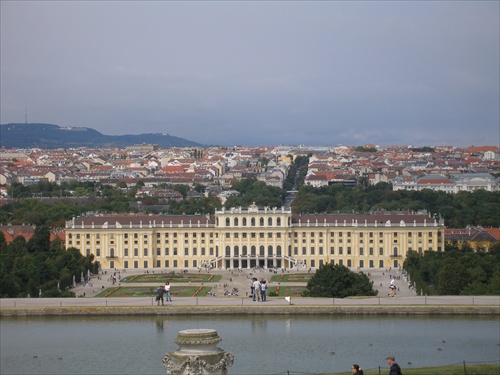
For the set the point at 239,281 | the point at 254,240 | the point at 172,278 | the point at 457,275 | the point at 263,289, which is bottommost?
the point at 239,281

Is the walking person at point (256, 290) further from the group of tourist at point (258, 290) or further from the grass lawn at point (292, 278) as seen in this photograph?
the grass lawn at point (292, 278)

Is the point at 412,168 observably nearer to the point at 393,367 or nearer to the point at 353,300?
the point at 353,300

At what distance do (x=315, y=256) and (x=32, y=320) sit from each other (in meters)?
34.9

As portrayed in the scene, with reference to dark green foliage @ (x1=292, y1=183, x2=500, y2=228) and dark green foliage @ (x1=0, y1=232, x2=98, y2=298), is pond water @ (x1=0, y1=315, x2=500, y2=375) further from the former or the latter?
dark green foliage @ (x1=292, y1=183, x2=500, y2=228)

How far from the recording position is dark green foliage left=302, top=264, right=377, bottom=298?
48.7m

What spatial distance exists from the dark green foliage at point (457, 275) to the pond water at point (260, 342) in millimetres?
7707

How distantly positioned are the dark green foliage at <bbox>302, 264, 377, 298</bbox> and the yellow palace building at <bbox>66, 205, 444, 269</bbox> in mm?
22539

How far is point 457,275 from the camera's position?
5044 cm

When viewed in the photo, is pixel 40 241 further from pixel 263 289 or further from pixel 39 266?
pixel 263 289

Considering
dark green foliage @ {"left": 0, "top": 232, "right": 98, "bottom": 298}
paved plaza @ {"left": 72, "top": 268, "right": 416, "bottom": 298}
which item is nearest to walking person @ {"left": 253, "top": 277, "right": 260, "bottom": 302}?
paved plaza @ {"left": 72, "top": 268, "right": 416, "bottom": 298}

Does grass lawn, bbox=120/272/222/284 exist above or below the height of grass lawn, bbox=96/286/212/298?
above

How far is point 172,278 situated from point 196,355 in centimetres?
4852

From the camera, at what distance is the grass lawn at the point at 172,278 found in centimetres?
6229

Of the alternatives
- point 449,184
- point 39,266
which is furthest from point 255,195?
point 39,266
